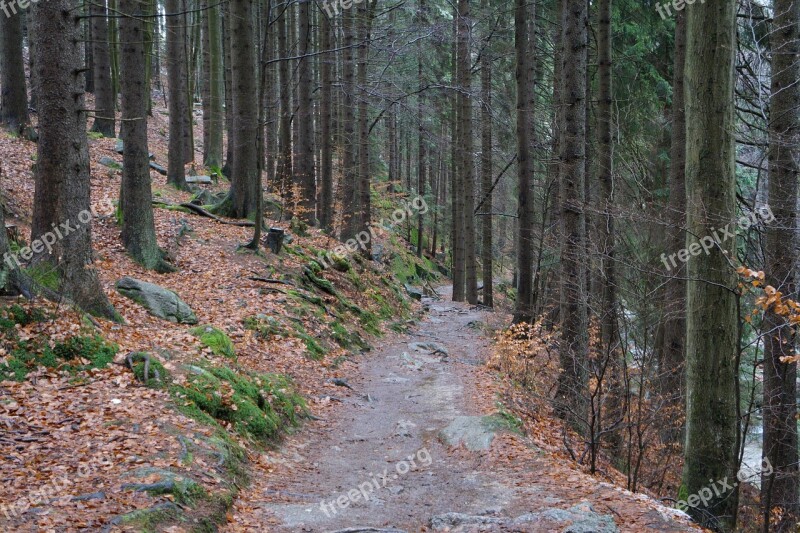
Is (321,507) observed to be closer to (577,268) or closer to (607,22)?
(577,268)

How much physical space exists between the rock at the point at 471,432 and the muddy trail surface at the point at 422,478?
1cm

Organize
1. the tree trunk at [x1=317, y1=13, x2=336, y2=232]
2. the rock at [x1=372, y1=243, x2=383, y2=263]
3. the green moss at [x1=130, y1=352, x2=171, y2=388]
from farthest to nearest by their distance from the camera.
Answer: the rock at [x1=372, y1=243, x2=383, y2=263] → the tree trunk at [x1=317, y1=13, x2=336, y2=232] → the green moss at [x1=130, y1=352, x2=171, y2=388]

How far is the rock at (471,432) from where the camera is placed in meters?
7.70

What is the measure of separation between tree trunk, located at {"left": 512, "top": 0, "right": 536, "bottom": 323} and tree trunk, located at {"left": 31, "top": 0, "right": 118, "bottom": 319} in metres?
8.84

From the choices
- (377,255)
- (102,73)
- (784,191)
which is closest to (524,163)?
(784,191)

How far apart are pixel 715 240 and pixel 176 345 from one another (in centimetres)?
662

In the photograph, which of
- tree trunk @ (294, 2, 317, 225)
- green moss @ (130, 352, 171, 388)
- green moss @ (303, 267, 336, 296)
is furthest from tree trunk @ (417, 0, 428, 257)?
green moss @ (130, 352, 171, 388)

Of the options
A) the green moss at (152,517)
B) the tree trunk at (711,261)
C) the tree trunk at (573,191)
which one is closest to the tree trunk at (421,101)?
the tree trunk at (573,191)

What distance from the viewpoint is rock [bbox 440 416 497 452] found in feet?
25.3

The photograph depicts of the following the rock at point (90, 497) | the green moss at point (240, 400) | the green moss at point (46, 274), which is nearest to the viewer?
the rock at point (90, 497)

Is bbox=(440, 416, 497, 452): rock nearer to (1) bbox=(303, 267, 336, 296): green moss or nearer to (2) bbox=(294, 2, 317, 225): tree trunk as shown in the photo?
(1) bbox=(303, 267, 336, 296): green moss

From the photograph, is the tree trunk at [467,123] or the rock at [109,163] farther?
the rock at [109,163]

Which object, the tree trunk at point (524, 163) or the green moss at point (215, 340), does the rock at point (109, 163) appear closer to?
the green moss at point (215, 340)

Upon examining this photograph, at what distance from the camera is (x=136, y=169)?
11.4m
